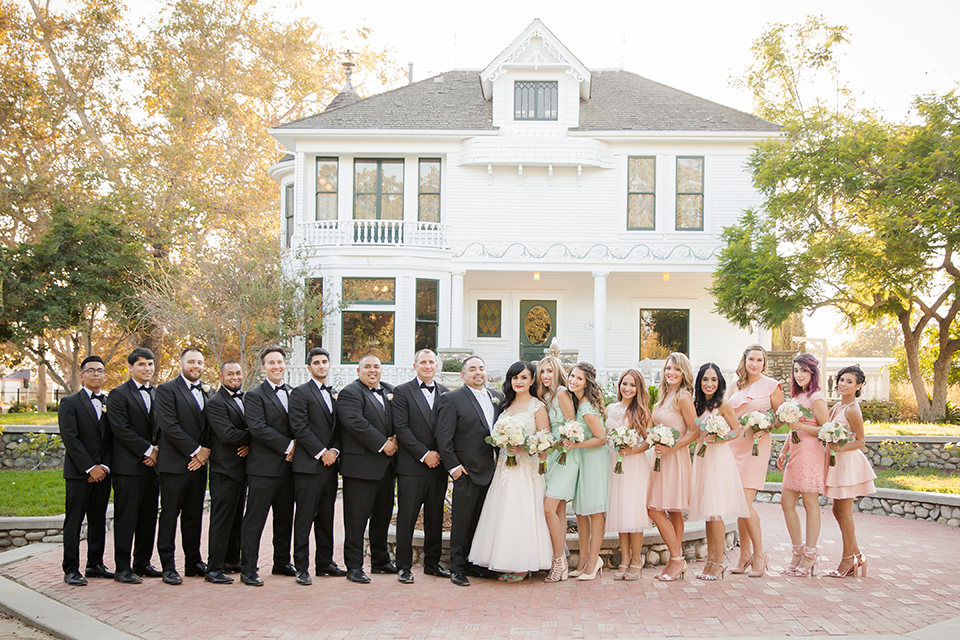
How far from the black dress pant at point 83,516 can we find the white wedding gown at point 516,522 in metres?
3.52

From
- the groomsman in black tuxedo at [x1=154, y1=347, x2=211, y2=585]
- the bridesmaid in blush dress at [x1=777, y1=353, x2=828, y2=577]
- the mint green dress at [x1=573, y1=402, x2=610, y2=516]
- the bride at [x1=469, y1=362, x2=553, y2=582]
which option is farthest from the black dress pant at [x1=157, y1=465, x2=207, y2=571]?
the bridesmaid in blush dress at [x1=777, y1=353, x2=828, y2=577]

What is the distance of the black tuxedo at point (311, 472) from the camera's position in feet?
25.3

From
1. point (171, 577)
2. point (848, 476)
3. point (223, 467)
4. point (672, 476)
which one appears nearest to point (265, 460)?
point (223, 467)

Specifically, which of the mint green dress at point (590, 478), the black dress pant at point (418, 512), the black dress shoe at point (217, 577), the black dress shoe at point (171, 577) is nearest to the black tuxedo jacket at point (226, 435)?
the black dress shoe at point (217, 577)

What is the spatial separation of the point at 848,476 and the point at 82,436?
7.20 meters

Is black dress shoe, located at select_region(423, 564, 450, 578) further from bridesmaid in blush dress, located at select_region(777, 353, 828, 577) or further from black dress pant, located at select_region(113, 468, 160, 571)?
bridesmaid in blush dress, located at select_region(777, 353, 828, 577)

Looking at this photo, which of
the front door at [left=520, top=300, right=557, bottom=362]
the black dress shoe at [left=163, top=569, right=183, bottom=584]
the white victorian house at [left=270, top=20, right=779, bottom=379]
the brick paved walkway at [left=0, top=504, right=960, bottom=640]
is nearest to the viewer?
the brick paved walkway at [left=0, top=504, right=960, bottom=640]

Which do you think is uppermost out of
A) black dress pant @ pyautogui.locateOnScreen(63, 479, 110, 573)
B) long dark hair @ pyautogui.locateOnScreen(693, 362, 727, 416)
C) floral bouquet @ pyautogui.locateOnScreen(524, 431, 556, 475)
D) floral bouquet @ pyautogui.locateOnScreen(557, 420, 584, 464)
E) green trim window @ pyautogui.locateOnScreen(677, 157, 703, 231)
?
green trim window @ pyautogui.locateOnScreen(677, 157, 703, 231)

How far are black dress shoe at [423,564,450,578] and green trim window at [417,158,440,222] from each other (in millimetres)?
15427

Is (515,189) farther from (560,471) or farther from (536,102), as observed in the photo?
(560,471)

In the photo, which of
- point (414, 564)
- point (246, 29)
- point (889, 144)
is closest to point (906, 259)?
point (889, 144)

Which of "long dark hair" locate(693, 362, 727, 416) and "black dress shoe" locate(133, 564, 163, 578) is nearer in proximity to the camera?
"long dark hair" locate(693, 362, 727, 416)

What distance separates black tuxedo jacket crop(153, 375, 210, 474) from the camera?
301 inches

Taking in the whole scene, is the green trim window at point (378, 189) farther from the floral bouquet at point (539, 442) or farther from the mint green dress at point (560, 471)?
the floral bouquet at point (539, 442)
